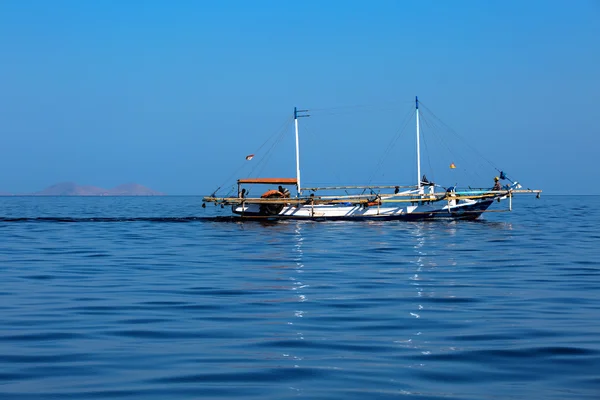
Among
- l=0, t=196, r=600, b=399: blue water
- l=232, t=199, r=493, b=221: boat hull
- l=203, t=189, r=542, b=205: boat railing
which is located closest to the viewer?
l=0, t=196, r=600, b=399: blue water

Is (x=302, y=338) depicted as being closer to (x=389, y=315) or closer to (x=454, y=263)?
(x=389, y=315)

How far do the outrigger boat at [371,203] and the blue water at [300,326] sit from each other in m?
29.2

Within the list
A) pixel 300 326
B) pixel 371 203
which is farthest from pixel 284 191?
pixel 300 326

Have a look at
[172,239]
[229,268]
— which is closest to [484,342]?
[229,268]

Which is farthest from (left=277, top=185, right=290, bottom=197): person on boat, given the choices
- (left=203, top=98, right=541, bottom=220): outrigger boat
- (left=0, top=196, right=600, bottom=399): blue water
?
(left=0, top=196, right=600, bottom=399): blue water

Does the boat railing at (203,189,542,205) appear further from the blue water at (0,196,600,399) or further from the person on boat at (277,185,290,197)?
the blue water at (0,196,600,399)

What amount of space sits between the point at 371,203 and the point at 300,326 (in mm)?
48445

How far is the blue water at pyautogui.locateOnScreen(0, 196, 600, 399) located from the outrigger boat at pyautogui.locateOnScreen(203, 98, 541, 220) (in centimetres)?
2919

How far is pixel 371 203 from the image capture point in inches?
2488

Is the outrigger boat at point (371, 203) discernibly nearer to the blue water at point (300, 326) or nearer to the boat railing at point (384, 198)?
the boat railing at point (384, 198)

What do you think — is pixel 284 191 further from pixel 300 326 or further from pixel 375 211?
pixel 300 326

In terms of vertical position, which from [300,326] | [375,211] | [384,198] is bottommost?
[300,326]

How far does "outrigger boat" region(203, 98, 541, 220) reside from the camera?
6300cm

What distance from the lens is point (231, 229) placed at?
55.5m
